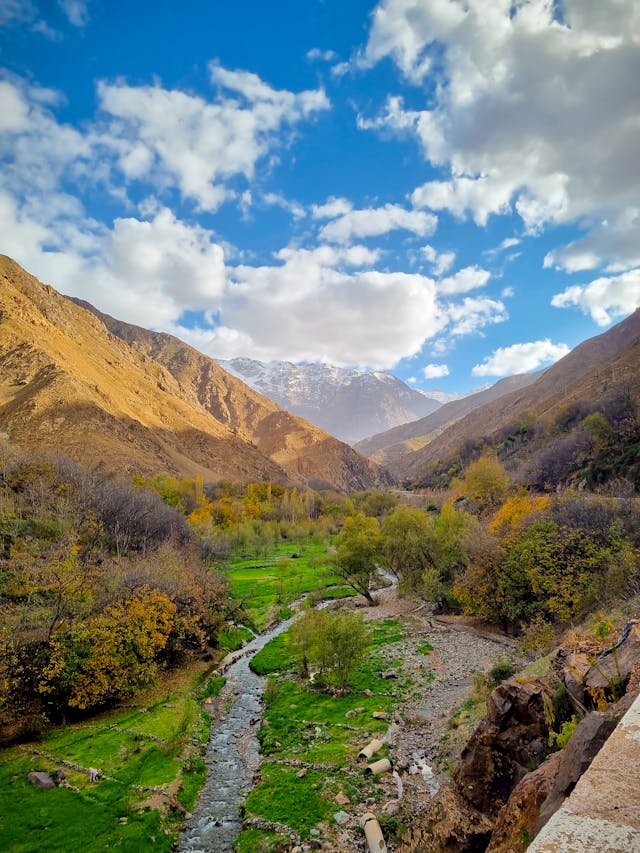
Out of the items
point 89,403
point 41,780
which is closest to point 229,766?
point 41,780

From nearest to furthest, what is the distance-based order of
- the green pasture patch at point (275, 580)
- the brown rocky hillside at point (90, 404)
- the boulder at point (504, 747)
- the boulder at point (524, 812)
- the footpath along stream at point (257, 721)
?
the boulder at point (524, 812)
the boulder at point (504, 747)
the footpath along stream at point (257, 721)
the green pasture patch at point (275, 580)
the brown rocky hillside at point (90, 404)

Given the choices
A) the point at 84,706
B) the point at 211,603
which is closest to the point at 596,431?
the point at 211,603

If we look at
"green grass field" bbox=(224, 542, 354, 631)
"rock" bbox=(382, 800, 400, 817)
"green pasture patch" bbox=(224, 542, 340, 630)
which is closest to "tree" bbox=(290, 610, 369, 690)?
"rock" bbox=(382, 800, 400, 817)

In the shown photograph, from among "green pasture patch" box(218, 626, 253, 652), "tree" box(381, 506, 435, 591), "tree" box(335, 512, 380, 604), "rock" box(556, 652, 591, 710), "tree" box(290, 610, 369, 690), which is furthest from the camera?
"tree" box(335, 512, 380, 604)

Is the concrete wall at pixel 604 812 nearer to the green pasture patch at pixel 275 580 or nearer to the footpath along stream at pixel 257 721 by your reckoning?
the footpath along stream at pixel 257 721

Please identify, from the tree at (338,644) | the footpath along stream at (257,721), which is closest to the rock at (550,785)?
the footpath along stream at (257,721)

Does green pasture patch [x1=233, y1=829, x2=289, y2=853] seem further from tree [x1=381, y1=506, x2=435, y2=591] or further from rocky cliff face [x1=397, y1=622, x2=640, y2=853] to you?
tree [x1=381, y1=506, x2=435, y2=591]
